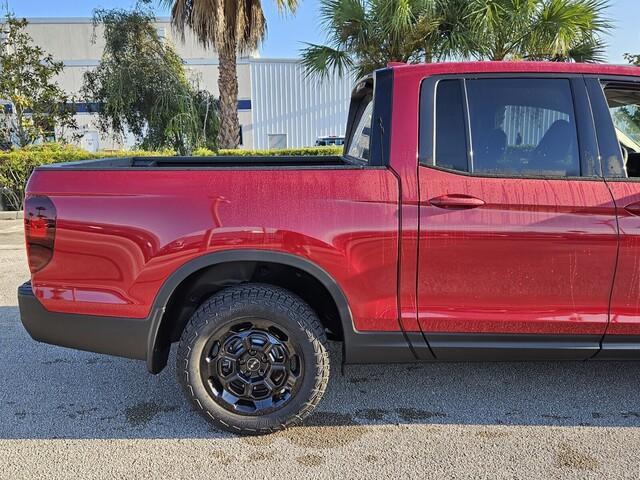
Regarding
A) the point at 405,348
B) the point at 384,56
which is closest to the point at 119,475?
the point at 405,348

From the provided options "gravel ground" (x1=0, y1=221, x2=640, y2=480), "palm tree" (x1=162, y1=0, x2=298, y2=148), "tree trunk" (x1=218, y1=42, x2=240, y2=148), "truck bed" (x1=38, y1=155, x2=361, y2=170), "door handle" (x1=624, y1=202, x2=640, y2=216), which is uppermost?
"palm tree" (x1=162, y1=0, x2=298, y2=148)

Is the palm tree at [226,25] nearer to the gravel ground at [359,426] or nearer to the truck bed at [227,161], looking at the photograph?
the truck bed at [227,161]

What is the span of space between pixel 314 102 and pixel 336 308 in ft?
71.7

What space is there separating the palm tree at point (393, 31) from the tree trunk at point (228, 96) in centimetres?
317

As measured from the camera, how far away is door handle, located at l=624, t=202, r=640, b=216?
92.5 inches

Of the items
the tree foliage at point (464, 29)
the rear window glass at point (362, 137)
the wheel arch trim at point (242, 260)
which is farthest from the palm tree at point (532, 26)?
the wheel arch trim at point (242, 260)

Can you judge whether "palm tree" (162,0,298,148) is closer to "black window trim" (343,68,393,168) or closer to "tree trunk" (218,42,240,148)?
"tree trunk" (218,42,240,148)

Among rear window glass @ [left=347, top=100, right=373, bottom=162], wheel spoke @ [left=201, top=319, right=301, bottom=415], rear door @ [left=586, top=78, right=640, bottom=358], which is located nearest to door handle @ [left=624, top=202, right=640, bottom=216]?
rear door @ [left=586, top=78, right=640, bottom=358]

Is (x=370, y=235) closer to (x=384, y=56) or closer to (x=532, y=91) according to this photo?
(x=532, y=91)

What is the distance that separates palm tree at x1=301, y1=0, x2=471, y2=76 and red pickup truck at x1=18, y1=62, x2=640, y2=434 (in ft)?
22.7

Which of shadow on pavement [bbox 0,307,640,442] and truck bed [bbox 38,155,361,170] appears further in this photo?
truck bed [bbox 38,155,361,170]

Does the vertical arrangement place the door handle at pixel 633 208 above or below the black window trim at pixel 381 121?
below

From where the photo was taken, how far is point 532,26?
8500 mm

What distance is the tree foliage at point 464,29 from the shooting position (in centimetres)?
838
